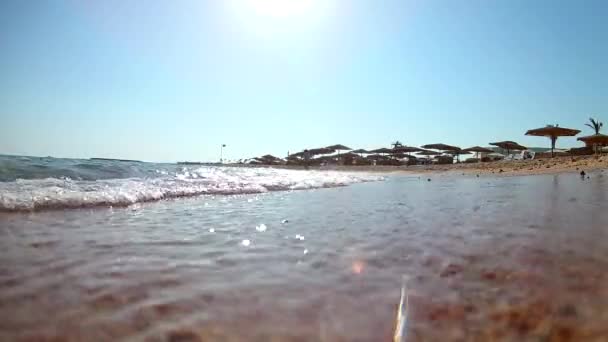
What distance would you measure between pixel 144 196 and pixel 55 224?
265cm

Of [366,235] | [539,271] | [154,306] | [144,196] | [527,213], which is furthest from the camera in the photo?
[144,196]

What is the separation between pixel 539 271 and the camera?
186cm

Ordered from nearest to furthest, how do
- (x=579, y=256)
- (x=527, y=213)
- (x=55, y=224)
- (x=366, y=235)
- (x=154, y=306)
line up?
(x=154, y=306)
(x=579, y=256)
(x=366, y=235)
(x=55, y=224)
(x=527, y=213)

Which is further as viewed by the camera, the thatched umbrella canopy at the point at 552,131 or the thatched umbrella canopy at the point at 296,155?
the thatched umbrella canopy at the point at 296,155

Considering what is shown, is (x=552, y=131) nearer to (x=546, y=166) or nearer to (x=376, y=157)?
(x=546, y=166)

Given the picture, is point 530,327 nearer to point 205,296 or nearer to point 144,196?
point 205,296

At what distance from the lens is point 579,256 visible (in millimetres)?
2094

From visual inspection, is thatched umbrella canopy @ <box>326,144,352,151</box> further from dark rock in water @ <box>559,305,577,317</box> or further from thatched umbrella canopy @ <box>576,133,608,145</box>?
dark rock in water @ <box>559,305,577,317</box>

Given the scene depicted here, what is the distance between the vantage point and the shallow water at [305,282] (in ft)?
4.15

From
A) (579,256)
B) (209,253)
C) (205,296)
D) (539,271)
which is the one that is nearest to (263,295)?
(205,296)

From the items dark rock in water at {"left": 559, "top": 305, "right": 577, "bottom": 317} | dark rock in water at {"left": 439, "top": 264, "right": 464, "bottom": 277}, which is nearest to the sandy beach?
dark rock in water at {"left": 439, "top": 264, "right": 464, "bottom": 277}

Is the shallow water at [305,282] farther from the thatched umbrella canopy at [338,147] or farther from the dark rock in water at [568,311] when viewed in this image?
the thatched umbrella canopy at [338,147]

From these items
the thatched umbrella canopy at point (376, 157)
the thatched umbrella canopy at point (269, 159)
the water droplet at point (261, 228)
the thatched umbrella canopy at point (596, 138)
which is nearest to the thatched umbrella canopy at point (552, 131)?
the thatched umbrella canopy at point (596, 138)

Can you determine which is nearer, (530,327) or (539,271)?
(530,327)
